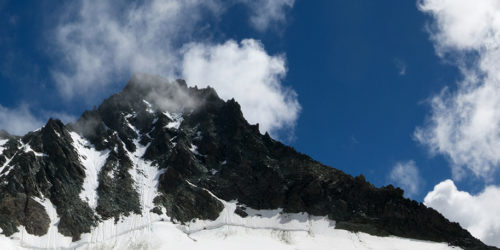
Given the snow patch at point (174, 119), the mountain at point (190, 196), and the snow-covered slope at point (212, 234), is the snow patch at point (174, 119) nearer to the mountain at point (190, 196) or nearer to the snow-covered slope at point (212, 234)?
the mountain at point (190, 196)

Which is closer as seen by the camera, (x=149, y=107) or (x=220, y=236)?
(x=220, y=236)

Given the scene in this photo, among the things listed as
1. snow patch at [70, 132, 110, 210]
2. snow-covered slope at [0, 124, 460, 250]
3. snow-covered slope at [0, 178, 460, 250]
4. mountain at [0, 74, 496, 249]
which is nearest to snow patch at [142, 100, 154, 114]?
mountain at [0, 74, 496, 249]

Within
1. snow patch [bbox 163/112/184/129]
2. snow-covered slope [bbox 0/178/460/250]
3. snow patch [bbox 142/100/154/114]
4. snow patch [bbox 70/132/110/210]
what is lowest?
snow-covered slope [bbox 0/178/460/250]

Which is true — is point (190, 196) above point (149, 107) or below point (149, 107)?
below

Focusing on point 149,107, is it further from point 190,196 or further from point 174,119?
point 190,196

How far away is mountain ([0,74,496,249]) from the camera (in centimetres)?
10550

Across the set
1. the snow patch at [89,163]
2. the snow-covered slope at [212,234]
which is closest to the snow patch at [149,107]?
the snow patch at [89,163]

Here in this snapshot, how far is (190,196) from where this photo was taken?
416 feet

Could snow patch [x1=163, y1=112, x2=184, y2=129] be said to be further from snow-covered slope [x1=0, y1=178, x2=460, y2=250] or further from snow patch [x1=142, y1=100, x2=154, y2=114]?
snow-covered slope [x1=0, y1=178, x2=460, y2=250]

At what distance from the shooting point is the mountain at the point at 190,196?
106m

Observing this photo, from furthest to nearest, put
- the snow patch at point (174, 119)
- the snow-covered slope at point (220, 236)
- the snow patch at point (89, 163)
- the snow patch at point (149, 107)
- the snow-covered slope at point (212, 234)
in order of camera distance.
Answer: the snow patch at point (149, 107) → the snow patch at point (174, 119) → the snow patch at point (89, 163) → the snow-covered slope at point (212, 234) → the snow-covered slope at point (220, 236)

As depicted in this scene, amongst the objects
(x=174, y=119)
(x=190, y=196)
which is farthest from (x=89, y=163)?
(x=174, y=119)

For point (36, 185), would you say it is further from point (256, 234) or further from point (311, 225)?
point (311, 225)

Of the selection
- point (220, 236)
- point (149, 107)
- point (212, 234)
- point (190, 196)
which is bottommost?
point (220, 236)
